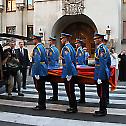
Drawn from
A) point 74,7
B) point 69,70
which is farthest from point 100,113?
point 74,7

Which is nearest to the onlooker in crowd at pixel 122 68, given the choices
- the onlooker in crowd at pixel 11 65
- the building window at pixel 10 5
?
the onlooker in crowd at pixel 11 65

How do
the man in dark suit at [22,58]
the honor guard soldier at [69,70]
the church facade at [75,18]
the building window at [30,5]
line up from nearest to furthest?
1. the honor guard soldier at [69,70]
2. the man in dark suit at [22,58]
3. the church facade at [75,18]
4. the building window at [30,5]

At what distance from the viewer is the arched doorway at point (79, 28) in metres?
28.0

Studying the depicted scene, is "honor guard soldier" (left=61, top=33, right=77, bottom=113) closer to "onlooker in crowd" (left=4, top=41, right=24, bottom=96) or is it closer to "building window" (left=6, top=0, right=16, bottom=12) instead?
"onlooker in crowd" (left=4, top=41, right=24, bottom=96)

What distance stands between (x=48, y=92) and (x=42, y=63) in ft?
12.0

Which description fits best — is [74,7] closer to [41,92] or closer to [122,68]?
[122,68]

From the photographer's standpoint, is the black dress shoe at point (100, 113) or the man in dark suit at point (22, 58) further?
the man in dark suit at point (22, 58)

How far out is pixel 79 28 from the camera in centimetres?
2897

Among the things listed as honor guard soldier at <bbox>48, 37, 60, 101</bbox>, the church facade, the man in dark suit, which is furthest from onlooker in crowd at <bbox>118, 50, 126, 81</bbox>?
honor guard soldier at <bbox>48, 37, 60, 101</bbox>

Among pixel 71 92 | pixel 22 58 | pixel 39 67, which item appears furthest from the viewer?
pixel 22 58

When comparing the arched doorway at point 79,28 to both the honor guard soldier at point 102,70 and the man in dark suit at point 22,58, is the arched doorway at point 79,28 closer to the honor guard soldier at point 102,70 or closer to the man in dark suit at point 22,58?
the man in dark suit at point 22,58

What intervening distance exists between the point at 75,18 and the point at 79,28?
48.3 inches

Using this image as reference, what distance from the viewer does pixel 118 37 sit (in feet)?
85.0

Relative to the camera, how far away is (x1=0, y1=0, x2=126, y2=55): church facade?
25.8 meters
